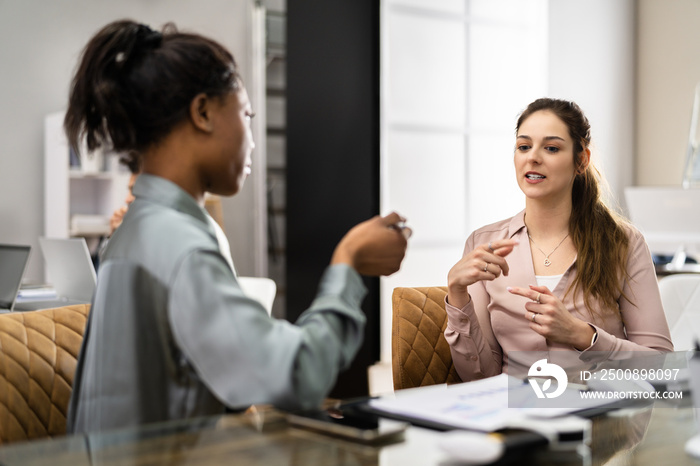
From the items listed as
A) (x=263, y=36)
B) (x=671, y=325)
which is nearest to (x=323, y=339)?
(x=671, y=325)

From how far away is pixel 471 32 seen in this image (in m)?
5.25

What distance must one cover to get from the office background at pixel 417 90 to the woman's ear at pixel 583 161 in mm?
2406

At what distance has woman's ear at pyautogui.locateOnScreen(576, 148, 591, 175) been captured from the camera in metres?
2.03

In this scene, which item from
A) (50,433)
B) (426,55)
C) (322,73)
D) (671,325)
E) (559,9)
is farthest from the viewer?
(559,9)

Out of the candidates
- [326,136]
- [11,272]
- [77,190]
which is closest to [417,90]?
[326,136]

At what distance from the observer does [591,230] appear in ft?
6.32

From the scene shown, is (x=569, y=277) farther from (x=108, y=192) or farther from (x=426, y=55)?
(x=108, y=192)

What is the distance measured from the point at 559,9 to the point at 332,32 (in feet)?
8.12

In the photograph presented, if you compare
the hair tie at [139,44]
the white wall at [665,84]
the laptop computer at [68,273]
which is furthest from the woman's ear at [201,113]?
the white wall at [665,84]

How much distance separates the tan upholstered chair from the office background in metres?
2.49

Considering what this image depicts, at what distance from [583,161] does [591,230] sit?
0.74 ft

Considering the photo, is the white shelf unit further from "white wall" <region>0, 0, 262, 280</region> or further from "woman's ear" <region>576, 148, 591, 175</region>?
"woman's ear" <region>576, 148, 591, 175</region>

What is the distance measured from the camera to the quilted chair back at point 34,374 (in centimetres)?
120

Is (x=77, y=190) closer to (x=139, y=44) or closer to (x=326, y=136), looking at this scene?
(x=326, y=136)
